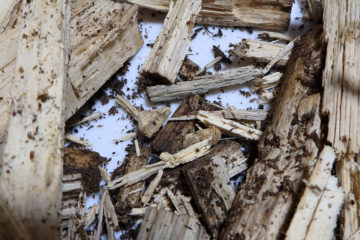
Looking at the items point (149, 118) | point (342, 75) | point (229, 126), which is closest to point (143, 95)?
point (149, 118)

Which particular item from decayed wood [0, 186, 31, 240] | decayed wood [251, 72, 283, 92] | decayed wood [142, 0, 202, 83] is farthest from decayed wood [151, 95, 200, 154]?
decayed wood [0, 186, 31, 240]

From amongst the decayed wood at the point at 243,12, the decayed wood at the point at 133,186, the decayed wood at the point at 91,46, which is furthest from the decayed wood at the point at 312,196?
the decayed wood at the point at 91,46

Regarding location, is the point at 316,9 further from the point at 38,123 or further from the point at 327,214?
the point at 38,123

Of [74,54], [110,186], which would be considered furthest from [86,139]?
[74,54]

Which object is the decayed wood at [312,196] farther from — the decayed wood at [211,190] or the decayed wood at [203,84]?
the decayed wood at [203,84]

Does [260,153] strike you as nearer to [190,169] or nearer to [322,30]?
[190,169]
